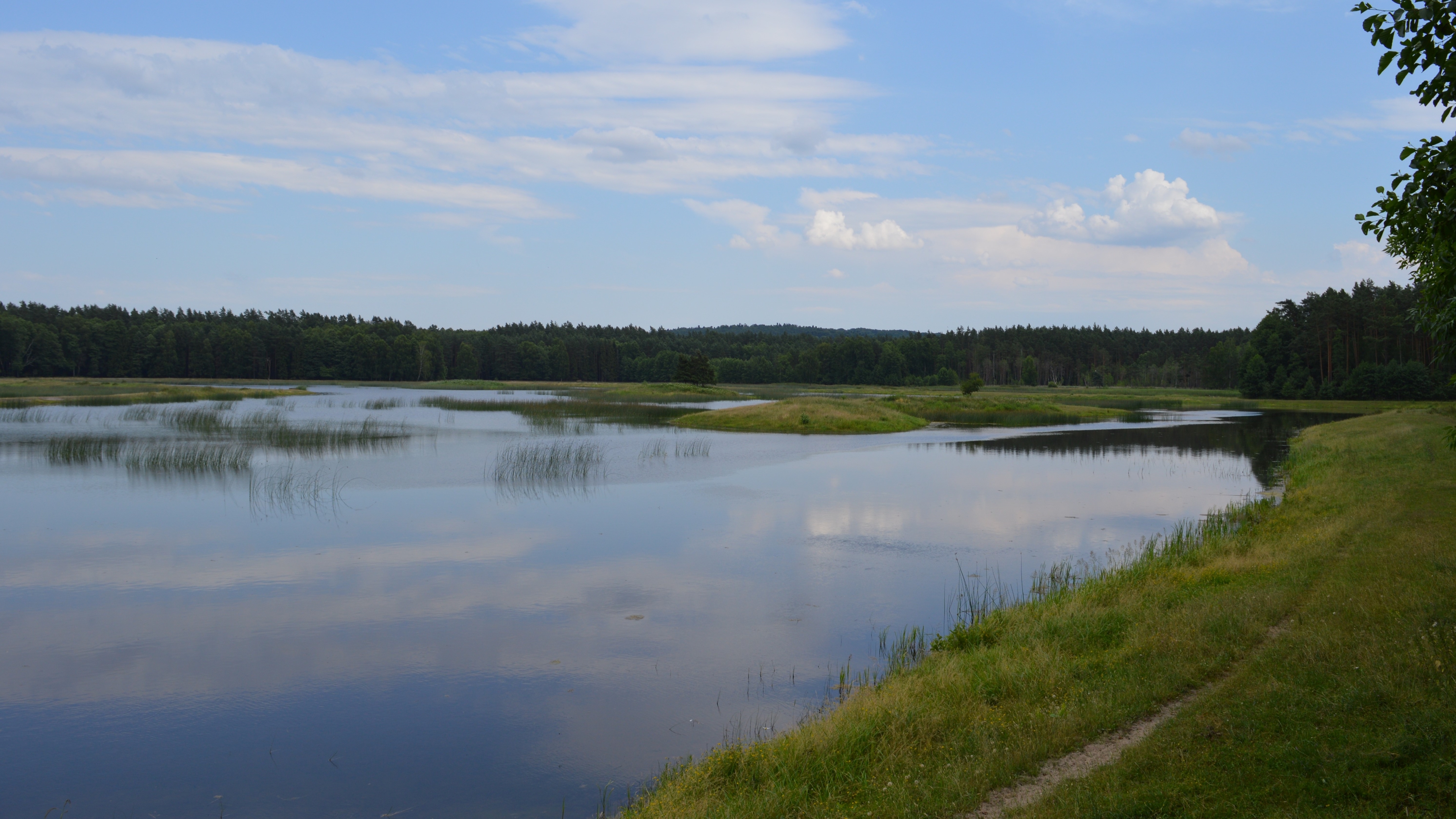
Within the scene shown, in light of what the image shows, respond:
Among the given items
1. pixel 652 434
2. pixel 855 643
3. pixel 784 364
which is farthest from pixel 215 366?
pixel 855 643

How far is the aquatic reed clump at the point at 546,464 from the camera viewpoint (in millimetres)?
28734

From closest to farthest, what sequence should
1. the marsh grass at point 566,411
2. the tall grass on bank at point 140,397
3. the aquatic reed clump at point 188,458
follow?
1. the aquatic reed clump at point 188,458
2. the marsh grass at point 566,411
3. the tall grass on bank at point 140,397

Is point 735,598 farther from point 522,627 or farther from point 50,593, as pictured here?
point 50,593

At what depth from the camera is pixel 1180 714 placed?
7.41 meters

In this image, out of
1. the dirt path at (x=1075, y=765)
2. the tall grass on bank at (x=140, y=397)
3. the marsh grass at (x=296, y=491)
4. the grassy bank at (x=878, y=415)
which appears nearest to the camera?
the dirt path at (x=1075, y=765)

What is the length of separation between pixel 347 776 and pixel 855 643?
660 centimetres

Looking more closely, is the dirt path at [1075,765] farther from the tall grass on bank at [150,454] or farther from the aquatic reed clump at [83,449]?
the aquatic reed clump at [83,449]

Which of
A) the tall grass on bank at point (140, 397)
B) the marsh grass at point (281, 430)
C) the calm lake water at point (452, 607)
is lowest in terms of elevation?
the calm lake water at point (452, 607)

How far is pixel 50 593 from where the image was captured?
14594 millimetres

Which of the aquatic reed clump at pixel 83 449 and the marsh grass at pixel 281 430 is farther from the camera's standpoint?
the marsh grass at pixel 281 430

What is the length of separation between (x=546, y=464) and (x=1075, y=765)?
85.9ft

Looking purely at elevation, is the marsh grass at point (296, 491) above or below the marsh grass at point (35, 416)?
below

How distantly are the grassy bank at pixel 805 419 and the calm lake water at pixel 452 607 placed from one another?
19390 millimetres

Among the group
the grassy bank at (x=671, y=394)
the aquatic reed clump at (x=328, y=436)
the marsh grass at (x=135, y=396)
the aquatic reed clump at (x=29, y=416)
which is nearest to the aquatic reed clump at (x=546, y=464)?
the aquatic reed clump at (x=328, y=436)
